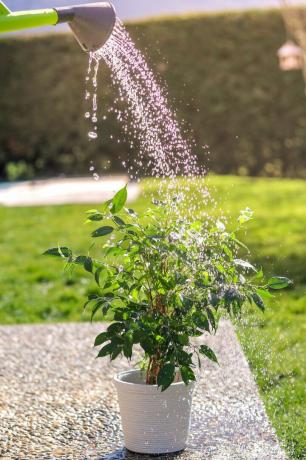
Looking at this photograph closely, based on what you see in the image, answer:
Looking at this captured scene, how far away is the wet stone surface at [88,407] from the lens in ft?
9.07

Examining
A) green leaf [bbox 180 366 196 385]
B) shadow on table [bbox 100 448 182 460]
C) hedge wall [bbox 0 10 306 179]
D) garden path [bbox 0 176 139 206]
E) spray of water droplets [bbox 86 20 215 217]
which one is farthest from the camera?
hedge wall [bbox 0 10 306 179]

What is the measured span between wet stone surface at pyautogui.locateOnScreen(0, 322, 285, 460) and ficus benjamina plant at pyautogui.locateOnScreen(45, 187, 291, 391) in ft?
0.88

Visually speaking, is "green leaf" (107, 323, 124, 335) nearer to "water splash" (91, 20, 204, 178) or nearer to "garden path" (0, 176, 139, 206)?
"water splash" (91, 20, 204, 178)

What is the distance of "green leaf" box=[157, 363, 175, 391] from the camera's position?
2574 mm

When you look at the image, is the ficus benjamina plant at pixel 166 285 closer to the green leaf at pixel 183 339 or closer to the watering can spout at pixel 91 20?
the green leaf at pixel 183 339

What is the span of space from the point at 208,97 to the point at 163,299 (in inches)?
349

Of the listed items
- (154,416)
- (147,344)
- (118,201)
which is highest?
(118,201)

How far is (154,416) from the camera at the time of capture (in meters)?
2.72

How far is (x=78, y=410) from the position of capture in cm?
319

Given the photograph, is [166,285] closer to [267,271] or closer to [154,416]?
[154,416]

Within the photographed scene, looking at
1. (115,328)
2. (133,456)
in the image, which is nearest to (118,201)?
(115,328)

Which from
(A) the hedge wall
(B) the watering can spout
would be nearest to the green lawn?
(B) the watering can spout

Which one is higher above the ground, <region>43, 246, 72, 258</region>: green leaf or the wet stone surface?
<region>43, 246, 72, 258</region>: green leaf

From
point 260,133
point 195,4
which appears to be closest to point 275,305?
point 260,133
